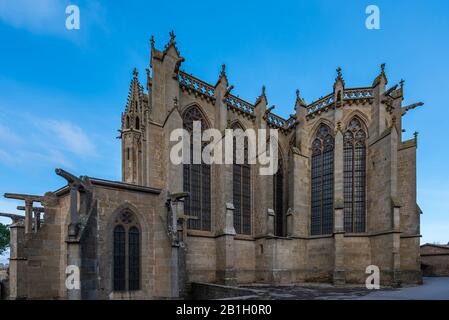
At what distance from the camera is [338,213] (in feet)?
67.1

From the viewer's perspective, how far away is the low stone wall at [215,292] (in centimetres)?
1183

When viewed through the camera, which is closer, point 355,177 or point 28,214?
point 28,214

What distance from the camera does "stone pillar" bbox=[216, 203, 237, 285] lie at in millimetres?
17719

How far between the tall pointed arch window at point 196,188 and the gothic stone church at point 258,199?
0.22 ft

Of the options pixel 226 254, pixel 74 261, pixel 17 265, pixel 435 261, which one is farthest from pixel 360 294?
pixel 435 261

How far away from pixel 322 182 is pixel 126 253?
16478 millimetres

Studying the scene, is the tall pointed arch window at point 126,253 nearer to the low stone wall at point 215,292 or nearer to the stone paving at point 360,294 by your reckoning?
the low stone wall at point 215,292

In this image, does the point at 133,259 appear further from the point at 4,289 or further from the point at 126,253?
the point at 4,289

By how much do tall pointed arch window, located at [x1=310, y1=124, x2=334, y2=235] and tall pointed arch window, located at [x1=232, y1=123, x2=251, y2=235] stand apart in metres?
5.23

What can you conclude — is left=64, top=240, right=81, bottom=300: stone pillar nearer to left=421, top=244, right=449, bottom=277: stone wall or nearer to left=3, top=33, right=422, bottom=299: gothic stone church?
left=3, top=33, right=422, bottom=299: gothic stone church

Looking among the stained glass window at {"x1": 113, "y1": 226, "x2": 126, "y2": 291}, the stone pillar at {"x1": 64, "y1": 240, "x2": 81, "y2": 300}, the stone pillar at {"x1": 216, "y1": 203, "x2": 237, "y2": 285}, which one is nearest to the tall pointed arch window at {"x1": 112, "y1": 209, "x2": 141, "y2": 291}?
the stained glass window at {"x1": 113, "y1": 226, "x2": 126, "y2": 291}

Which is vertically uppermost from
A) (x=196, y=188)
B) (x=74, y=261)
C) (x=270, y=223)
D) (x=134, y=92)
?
(x=134, y=92)
